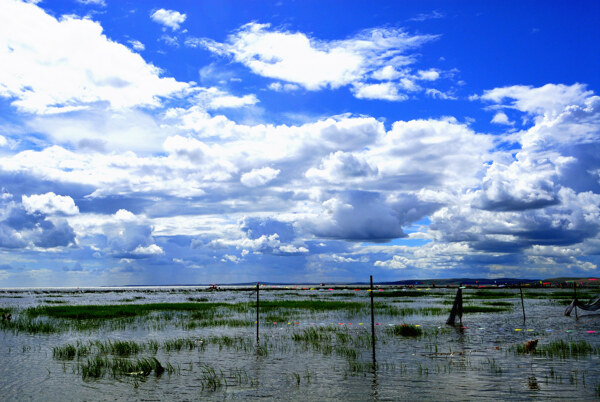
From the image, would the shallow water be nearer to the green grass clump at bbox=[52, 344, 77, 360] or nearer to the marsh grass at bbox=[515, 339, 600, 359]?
the green grass clump at bbox=[52, 344, 77, 360]

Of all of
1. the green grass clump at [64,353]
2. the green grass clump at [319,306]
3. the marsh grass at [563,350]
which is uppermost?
the green grass clump at [64,353]

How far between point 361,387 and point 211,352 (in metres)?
9.66

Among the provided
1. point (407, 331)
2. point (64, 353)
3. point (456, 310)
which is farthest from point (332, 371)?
point (456, 310)

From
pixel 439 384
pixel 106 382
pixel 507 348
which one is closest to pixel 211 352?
pixel 106 382

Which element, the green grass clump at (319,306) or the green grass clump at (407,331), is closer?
the green grass clump at (407,331)

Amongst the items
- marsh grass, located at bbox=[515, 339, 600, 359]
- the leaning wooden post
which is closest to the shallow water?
marsh grass, located at bbox=[515, 339, 600, 359]

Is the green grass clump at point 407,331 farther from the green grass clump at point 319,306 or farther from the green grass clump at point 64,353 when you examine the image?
the green grass clump at point 319,306

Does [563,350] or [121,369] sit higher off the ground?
[121,369]

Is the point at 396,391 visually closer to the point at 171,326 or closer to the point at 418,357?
the point at 418,357

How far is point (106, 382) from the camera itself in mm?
16094

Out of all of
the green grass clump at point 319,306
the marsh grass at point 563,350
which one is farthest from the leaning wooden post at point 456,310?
the green grass clump at point 319,306

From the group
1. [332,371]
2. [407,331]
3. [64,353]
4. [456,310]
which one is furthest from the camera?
[456,310]

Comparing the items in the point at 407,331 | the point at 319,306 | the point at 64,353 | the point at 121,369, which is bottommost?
the point at 319,306

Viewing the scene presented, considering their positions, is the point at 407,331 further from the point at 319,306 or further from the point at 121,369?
the point at 319,306
